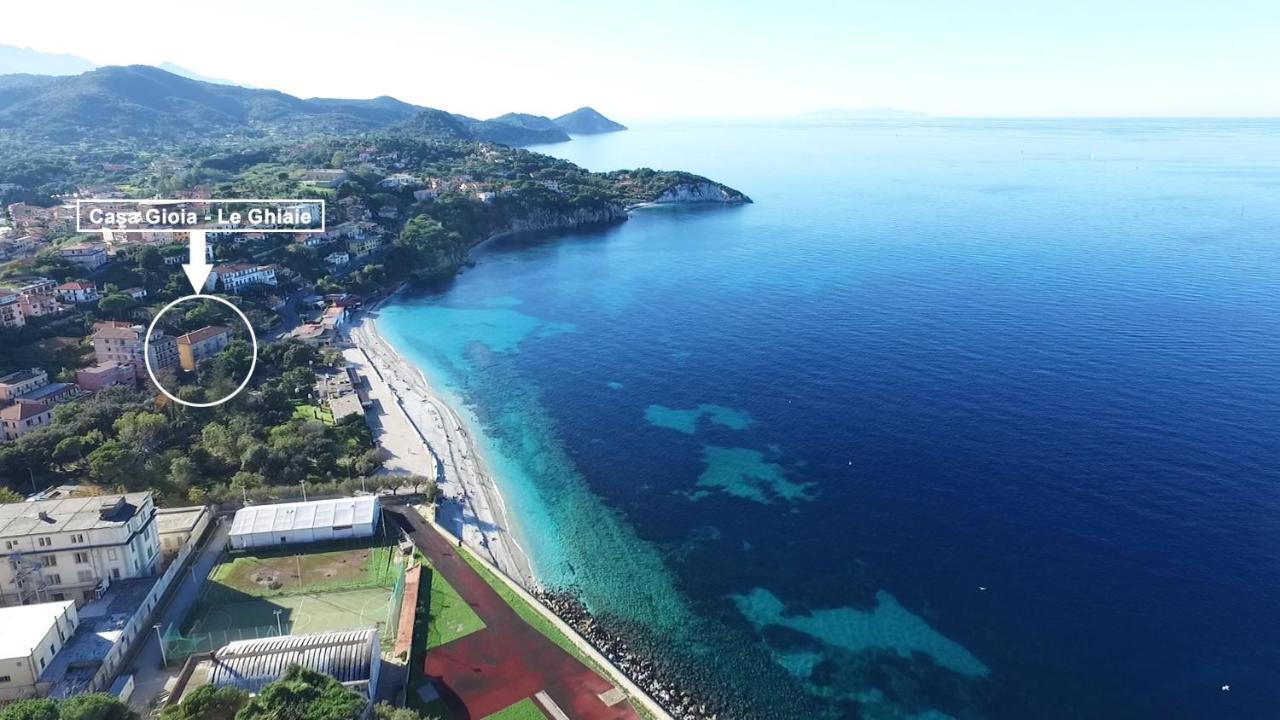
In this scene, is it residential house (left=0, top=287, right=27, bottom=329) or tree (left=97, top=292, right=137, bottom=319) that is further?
tree (left=97, top=292, right=137, bottom=319)

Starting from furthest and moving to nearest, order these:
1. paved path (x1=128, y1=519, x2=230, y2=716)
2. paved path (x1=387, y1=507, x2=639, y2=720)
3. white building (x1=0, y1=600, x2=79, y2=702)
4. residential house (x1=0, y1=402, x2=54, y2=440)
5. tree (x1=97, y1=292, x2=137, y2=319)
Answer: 1. tree (x1=97, y1=292, x2=137, y2=319)
2. residential house (x1=0, y1=402, x2=54, y2=440)
3. paved path (x1=387, y1=507, x2=639, y2=720)
4. paved path (x1=128, y1=519, x2=230, y2=716)
5. white building (x1=0, y1=600, x2=79, y2=702)

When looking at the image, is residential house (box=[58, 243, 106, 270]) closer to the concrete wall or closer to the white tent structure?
the concrete wall

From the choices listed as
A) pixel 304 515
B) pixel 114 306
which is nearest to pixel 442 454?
pixel 304 515

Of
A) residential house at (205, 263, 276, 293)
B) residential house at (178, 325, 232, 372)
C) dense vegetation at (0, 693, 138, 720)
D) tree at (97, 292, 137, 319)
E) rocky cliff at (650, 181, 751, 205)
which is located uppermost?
rocky cliff at (650, 181, 751, 205)

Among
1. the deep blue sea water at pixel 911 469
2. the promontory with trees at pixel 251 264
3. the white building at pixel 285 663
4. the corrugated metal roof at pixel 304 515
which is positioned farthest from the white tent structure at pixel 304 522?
the deep blue sea water at pixel 911 469

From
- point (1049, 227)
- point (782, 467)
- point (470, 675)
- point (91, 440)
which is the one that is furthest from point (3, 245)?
point (1049, 227)

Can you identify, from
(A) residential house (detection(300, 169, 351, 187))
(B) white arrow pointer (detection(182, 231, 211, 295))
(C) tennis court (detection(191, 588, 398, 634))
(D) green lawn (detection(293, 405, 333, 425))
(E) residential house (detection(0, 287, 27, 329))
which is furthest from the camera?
(A) residential house (detection(300, 169, 351, 187))

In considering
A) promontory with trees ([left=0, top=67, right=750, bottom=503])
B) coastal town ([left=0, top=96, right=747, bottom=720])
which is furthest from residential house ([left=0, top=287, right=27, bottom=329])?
promontory with trees ([left=0, top=67, right=750, bottom=503])

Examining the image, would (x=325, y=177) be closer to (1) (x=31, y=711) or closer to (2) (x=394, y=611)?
(2) (x=394, y=611)

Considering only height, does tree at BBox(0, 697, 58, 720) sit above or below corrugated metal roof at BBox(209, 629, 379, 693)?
above
